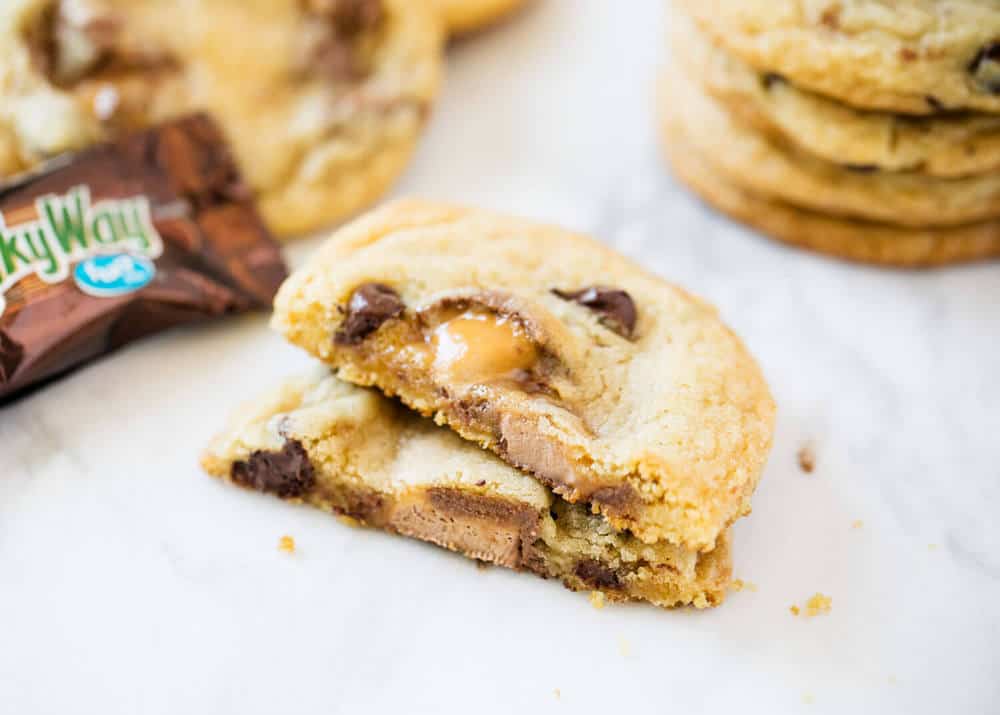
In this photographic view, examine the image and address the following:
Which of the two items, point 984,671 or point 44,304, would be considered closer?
point 984,671

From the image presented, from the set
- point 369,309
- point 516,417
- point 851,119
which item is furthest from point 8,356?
point 851,119

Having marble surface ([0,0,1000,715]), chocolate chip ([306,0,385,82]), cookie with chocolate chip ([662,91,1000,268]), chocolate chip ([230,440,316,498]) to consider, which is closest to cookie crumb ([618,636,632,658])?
marble surface ([0,0,1000,715])

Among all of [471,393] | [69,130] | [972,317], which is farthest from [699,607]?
[69,130]

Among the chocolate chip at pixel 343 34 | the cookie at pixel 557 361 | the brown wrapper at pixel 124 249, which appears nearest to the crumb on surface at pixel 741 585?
the cookie at pixel 557 361

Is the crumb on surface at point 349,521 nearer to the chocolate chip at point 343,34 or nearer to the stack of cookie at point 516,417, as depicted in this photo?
the stack of cookie at point 516,417

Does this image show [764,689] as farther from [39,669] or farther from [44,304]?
[44,304]

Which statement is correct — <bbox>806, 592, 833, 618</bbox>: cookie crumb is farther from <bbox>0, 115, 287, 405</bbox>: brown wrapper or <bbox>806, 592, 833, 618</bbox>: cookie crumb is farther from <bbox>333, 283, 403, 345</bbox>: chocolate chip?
<bbox>0, 115, 287, 405</bbox>: brown wrapper
